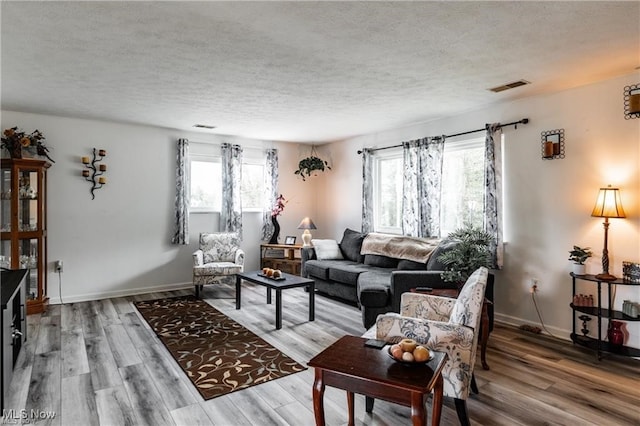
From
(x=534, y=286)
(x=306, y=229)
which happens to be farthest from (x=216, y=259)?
(x=534, y=286)

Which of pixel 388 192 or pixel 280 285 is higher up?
pixel 388 192

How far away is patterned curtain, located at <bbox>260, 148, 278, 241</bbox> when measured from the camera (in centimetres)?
675

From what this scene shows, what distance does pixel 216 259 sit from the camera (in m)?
5.91

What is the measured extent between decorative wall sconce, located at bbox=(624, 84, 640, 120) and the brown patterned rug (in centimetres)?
364

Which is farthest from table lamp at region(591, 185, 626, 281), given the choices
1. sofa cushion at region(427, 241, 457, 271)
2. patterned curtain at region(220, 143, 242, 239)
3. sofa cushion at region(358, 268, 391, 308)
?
patterned curtain at region(220, 143, 242, 239)

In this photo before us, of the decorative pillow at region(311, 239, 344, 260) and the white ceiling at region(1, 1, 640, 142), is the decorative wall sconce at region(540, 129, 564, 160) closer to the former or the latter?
the white ceiling at region(1, 1, 640, 142)

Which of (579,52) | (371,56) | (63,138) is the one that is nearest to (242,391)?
(371,56)

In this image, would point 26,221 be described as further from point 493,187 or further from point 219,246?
point 493,187

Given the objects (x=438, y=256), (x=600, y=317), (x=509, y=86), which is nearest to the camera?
Answer: (x=600, y=317)

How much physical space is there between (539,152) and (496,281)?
60.7 inches

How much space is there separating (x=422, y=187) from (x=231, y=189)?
3128mm

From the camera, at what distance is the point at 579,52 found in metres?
2.94

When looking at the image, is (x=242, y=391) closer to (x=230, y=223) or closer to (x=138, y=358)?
(x=138, y=358)

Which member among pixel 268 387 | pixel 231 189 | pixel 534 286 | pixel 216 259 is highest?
pixel 231 189
